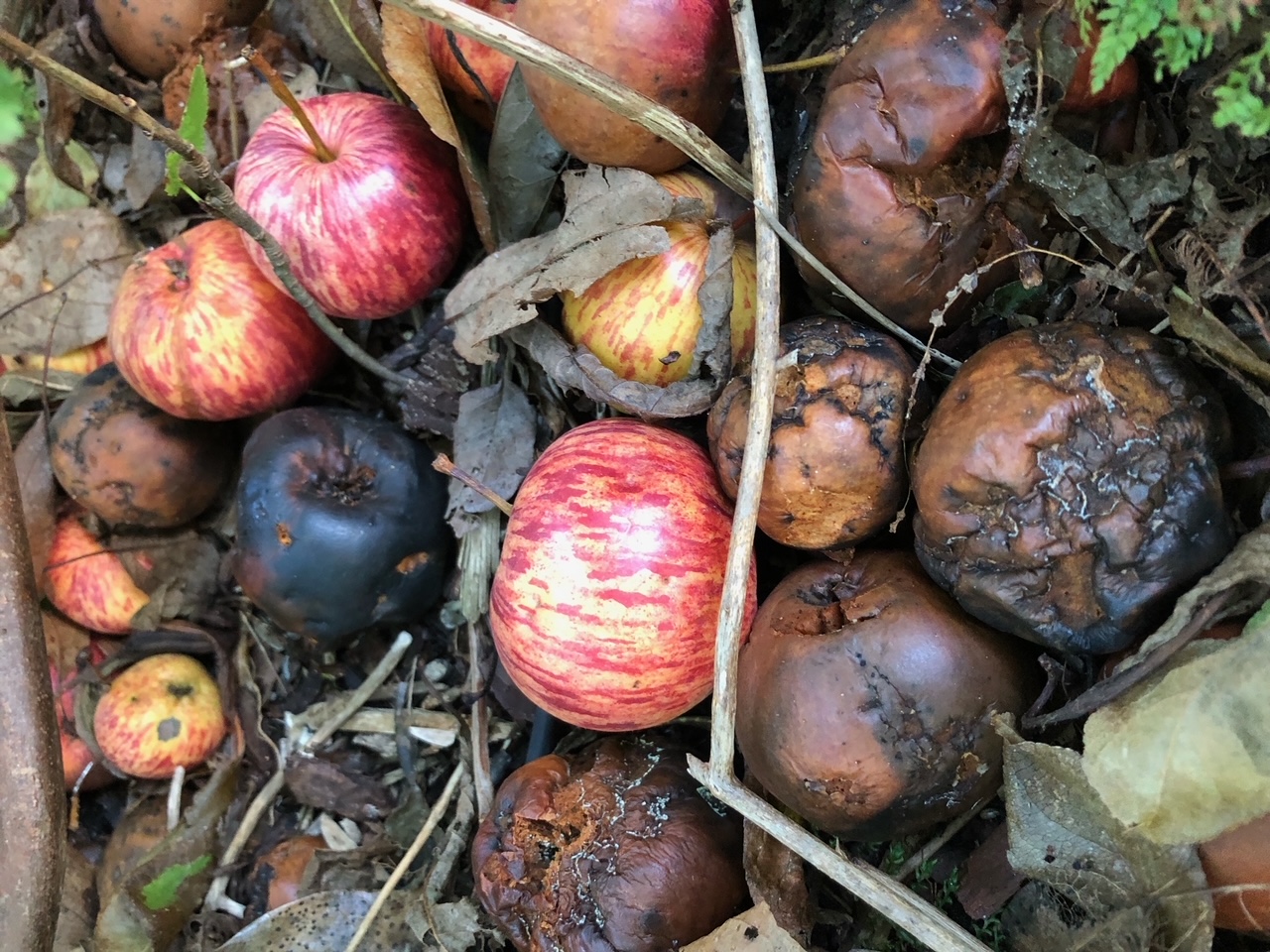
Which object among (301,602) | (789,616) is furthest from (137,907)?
(789,616)

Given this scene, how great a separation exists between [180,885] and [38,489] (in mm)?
1148

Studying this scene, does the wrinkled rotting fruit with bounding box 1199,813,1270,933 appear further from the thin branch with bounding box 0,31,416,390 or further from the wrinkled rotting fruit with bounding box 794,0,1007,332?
the thin branch with bounding box 0,31,416,390

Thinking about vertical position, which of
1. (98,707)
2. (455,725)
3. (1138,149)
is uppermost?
(1138,149)

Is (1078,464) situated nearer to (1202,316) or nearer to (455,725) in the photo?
(1202,316)

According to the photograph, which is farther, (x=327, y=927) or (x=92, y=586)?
(x=92, y=586)

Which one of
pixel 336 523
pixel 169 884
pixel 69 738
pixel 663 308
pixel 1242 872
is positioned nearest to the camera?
pixel 1242 872

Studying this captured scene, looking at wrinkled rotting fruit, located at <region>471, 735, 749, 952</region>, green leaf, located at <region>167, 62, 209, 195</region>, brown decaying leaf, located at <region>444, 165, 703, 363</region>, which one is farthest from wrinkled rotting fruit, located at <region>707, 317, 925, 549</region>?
green leaf, located at <region>167, 62, 209, 195</region>

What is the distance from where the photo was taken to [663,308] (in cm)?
180

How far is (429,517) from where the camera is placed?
7.32ft

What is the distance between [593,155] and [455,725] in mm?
1409

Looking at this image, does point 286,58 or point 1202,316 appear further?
point 286,58

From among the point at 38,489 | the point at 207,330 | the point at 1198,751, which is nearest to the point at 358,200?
the point at 207,330

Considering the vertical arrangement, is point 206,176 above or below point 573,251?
above

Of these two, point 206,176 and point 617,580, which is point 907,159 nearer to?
point 617,580
